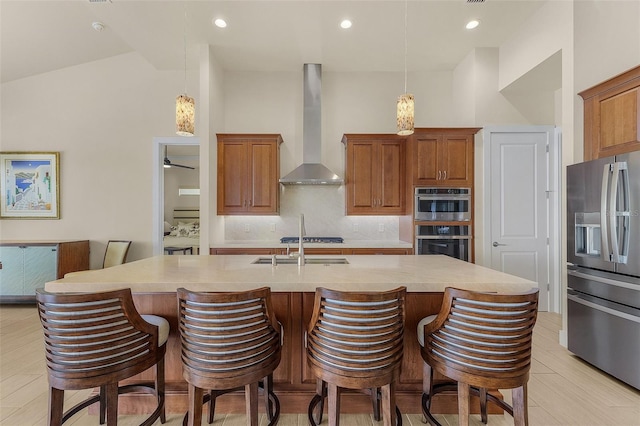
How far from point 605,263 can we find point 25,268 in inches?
263

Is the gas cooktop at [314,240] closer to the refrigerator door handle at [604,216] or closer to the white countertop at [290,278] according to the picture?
the white countertop at [290,278]

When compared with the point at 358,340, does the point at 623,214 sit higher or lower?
higher

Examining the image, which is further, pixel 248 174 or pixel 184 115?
pixel 248 174

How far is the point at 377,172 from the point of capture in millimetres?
4258

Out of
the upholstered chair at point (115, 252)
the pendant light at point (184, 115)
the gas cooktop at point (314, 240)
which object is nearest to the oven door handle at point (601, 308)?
the gas cooktop at point (314, 240)

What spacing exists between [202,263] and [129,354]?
0.88 metres

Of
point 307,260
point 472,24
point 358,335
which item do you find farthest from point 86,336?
point 472,24

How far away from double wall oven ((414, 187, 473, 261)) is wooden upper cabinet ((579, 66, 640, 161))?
1373mm

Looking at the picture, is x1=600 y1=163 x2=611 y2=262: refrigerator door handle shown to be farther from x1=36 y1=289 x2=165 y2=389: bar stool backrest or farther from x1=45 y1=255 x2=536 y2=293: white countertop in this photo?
x1=36 y1=289 x2=165 y2=389: bar stool backrest

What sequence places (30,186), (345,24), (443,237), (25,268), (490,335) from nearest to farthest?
1. (490,335)
2. (345,24)
3. (443,237)
4. (25,268)
5. (30,186)

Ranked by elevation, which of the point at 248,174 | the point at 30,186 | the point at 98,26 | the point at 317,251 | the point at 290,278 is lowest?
the point at 317,251

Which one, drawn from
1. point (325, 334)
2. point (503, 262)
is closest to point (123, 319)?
point (325, 334)

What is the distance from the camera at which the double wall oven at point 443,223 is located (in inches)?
152

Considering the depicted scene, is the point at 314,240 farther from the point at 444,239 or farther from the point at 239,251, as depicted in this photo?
the point at 444,239
